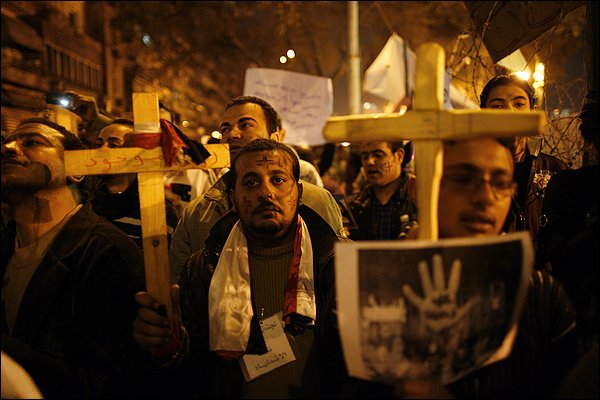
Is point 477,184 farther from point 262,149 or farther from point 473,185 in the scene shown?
point 262,149

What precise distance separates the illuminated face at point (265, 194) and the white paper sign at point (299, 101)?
486cm

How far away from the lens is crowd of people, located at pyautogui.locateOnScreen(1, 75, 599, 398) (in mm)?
1827

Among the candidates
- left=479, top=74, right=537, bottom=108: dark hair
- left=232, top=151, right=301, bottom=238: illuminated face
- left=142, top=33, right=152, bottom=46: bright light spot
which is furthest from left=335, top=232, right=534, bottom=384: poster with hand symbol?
left=142, top=33, right=152, bottom=46: bright light spot

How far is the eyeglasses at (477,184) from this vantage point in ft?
5.90

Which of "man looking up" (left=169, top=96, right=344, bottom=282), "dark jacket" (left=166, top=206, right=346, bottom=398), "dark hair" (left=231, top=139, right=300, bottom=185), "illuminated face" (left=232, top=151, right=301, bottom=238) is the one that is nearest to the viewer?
"dark jacket" (left=166, top=206, right=346, bottom=398)

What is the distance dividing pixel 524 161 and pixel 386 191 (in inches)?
75.8

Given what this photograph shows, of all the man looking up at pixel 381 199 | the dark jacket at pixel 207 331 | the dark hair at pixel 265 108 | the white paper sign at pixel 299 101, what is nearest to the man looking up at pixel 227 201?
the dark hair at pixel 265 108

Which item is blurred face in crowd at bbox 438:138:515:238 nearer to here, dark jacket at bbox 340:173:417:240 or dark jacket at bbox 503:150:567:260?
dark jacket at bbox 503:150:567:260

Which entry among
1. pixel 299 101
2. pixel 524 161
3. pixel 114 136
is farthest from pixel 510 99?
pixel 299 101

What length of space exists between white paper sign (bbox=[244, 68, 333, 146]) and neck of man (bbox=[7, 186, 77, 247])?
5136mm

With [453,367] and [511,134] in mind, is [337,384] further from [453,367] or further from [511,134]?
[511,134]

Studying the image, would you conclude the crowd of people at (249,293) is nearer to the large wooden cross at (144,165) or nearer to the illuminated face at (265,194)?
the illuminated face at (265,194)

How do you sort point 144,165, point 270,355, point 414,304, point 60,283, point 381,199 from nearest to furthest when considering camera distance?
point 414,304
point 144,165
point 60,283
point 270,355
point 381,199

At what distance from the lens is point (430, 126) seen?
1785 millimetres
